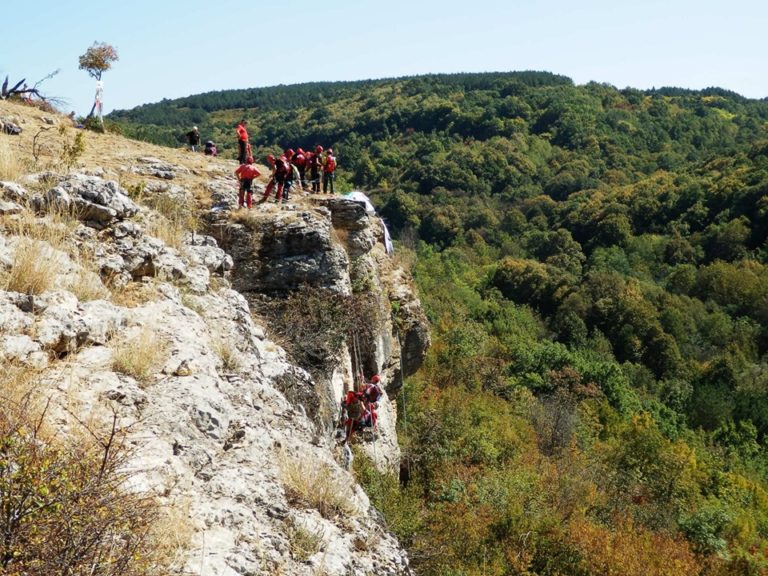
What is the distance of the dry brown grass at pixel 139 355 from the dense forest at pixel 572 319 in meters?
8.16

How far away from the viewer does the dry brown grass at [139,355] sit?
5.27m

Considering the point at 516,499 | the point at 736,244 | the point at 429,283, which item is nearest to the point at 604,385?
the point at 429,283

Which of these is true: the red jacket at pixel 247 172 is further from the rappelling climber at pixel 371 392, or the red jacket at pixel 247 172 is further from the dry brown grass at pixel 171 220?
the rappelling climber at pixel 371 392

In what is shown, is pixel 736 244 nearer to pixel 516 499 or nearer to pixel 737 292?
pixel 737 292

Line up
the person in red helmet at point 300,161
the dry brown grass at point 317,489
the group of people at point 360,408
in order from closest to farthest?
the dry brown grass at point 317,489
the group of people at point 360,408
the person in red helmet at point 300,161

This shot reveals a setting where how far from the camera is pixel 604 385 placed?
40.2 m

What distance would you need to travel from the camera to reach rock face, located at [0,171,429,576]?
173 inches

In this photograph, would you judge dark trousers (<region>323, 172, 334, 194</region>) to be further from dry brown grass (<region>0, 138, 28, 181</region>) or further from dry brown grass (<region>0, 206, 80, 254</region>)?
dry brown grass (<region>0, 206, 80, 254</region>)

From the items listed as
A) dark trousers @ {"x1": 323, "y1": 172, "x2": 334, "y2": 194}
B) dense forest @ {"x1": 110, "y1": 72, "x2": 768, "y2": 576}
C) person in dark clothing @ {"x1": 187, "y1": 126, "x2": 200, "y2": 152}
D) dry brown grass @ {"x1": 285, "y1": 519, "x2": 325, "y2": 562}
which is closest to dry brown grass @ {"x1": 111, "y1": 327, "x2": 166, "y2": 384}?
dry brown grass @ {"x1": 285, "y1": 519, "x2": 325, "y2": 562}

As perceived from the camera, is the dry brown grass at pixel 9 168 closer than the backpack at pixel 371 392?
Yes

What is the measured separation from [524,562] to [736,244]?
57798mm

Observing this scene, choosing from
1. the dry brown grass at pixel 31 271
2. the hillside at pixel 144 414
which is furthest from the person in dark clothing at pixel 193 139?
the dry brown grass at pixel 31 271

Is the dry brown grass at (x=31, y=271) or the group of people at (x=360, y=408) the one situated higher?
the dry brown grass at (x=31, y=271)

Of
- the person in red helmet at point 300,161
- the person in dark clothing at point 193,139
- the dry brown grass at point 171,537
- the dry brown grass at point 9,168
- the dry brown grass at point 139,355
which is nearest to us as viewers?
the dry brown grass at point 171,537
